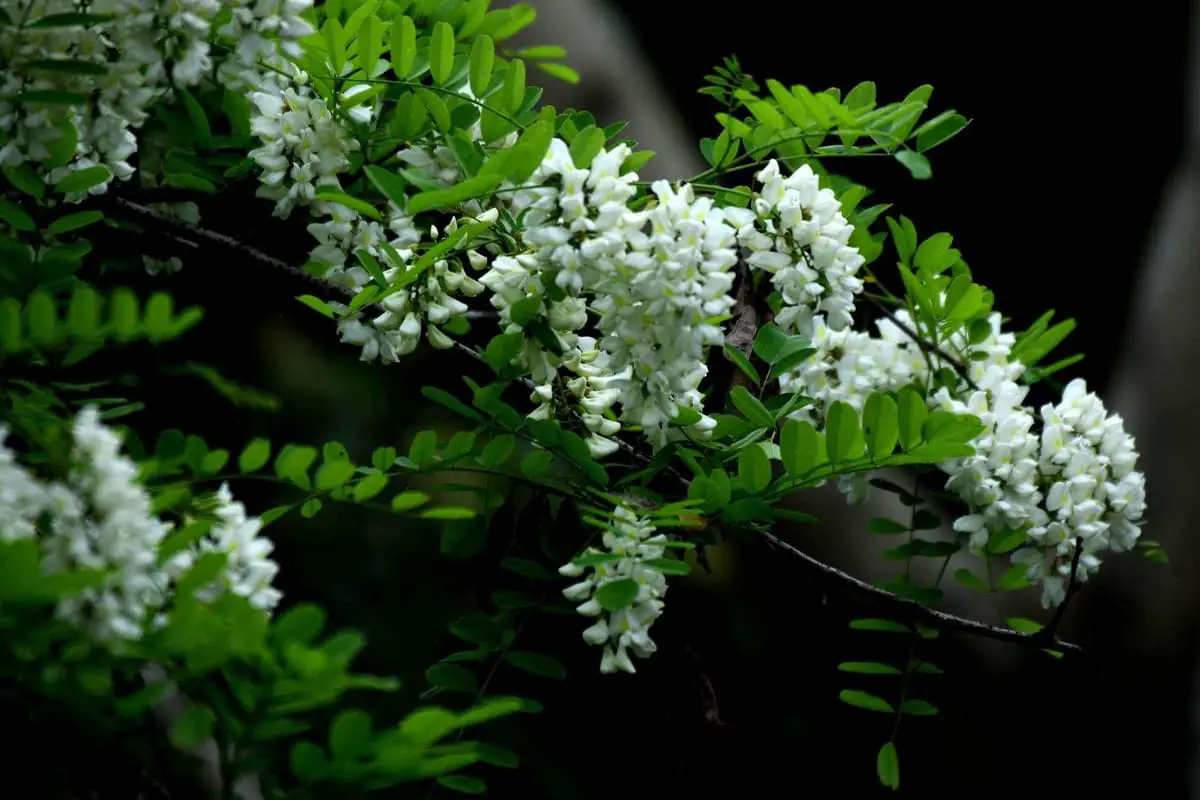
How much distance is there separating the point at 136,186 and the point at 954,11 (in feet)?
6.07

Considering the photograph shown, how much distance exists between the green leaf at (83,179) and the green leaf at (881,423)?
0.53 m

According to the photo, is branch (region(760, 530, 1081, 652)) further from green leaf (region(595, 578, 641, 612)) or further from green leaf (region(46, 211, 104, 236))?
green leaf (region(46, 211, 104, 236))

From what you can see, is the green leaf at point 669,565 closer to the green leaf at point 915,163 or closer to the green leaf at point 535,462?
the green leaf at point 535,462

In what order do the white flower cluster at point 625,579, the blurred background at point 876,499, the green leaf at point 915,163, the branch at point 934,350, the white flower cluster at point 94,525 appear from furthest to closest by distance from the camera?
the blurred background at point 876,499 → the branch at point 934,350 → the green leaf at point 915,163 → the white flower cluster at point 625,579 → the white flower cluster at point 94,525

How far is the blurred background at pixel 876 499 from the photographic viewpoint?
1117 mm

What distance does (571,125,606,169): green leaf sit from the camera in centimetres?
70

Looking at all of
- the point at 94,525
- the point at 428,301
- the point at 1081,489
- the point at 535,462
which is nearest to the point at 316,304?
the point at 428,301

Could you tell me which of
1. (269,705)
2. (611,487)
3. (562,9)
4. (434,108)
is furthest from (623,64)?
(269,705)

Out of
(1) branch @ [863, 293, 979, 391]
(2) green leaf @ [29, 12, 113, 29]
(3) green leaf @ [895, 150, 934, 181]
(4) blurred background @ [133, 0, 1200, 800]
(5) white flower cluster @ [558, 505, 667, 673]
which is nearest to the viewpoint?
(2) green leaf @ [29, 12, 113, 29]

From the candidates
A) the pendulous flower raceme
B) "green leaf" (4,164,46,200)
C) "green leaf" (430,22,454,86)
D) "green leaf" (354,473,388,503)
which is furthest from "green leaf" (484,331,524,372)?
"green leaf" (4,164,46,200)

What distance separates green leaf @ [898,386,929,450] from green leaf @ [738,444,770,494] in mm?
98

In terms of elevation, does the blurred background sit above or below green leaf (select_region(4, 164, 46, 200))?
below

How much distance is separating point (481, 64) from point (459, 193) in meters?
0.17

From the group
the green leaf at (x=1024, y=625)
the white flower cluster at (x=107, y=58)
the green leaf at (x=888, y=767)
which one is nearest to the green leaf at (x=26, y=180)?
the white flower cluster at (x=107, y=58)
